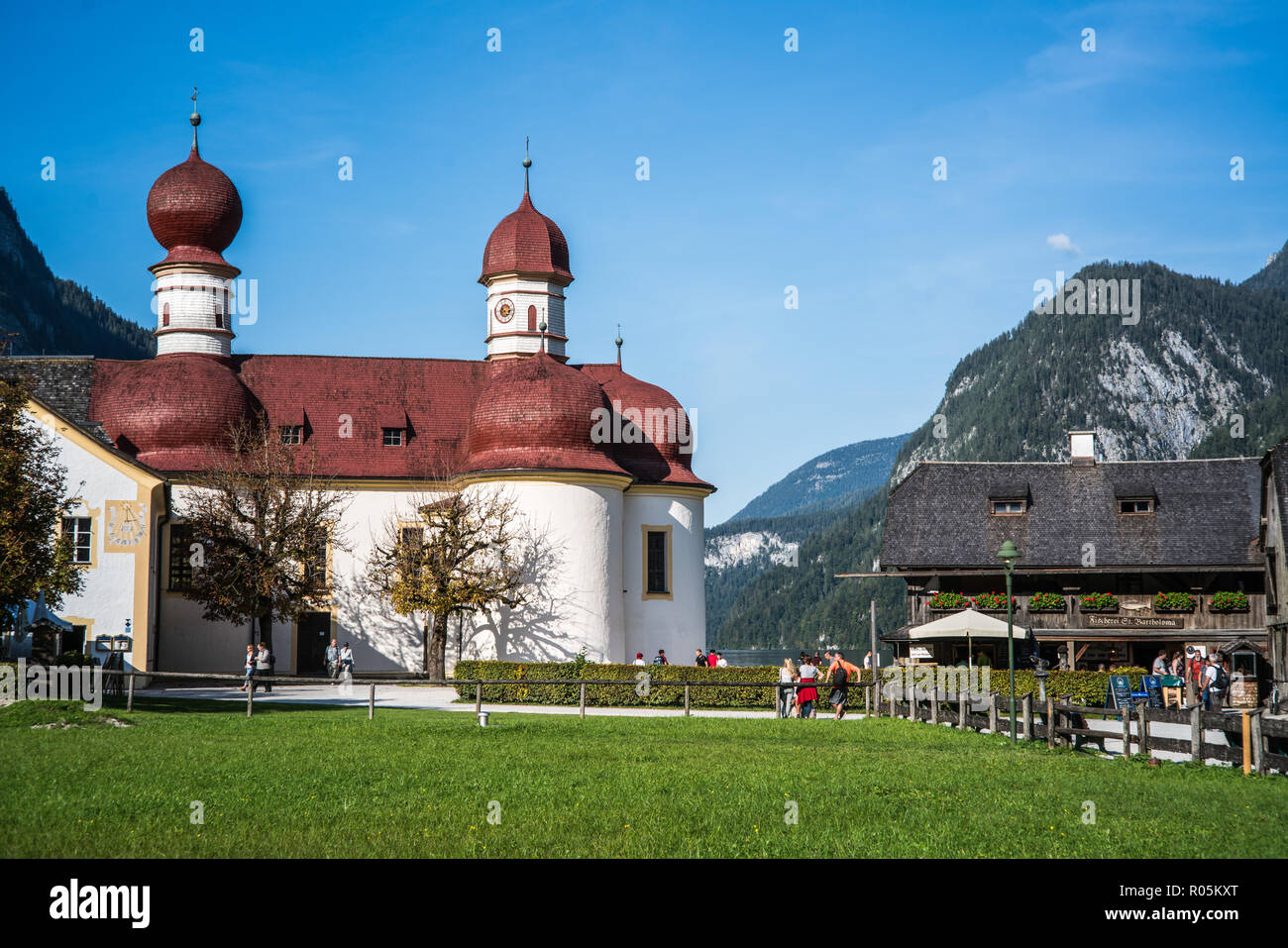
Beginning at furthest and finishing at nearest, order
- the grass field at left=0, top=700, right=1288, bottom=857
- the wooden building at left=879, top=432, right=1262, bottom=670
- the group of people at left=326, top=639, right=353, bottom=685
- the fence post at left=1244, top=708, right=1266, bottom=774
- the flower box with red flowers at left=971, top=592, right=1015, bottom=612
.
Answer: the flower box with red flowers at left=971, top=592, right=1015, bottom=612
the wooden building at left=879, top=432, right=1262, bottom=670
the group of people at left=326, top=639, right=353, bottom=685
the fence post at left=1244, top=708, right=1266, bottom=774
the grass field at left=0, top=700, right=1288, bottom=857

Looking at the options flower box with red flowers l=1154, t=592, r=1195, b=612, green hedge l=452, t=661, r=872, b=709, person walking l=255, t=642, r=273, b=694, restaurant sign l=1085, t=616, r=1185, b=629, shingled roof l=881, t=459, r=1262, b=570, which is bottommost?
green hedge l=452, t=661, r=872, b=709

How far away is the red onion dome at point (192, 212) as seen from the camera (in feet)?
156

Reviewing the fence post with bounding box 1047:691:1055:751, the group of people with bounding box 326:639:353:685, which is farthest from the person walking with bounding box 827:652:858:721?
the group of people with bounding box 326:639:353:685

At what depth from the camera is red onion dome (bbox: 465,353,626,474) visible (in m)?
42.0

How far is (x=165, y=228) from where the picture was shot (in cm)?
4788

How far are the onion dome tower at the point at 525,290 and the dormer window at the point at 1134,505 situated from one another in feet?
69.1

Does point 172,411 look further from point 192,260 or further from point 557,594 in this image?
point 557,594

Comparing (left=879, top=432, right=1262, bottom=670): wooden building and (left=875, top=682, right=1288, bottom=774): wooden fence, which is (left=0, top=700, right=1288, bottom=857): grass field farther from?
(left=879, top=432, right=1262, bottom=670): wooden building

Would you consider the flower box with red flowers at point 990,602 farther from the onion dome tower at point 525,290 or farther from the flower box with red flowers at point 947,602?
the onion dome tower at point 525,290

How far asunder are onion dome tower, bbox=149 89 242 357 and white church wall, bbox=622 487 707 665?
16.6 meters

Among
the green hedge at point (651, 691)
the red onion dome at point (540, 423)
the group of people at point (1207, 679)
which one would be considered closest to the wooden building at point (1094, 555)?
the group of people at point (1207, 679)

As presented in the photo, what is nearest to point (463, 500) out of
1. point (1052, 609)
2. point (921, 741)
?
point (1052, 609)

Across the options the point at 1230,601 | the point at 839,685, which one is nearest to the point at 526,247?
the point at 839,685
